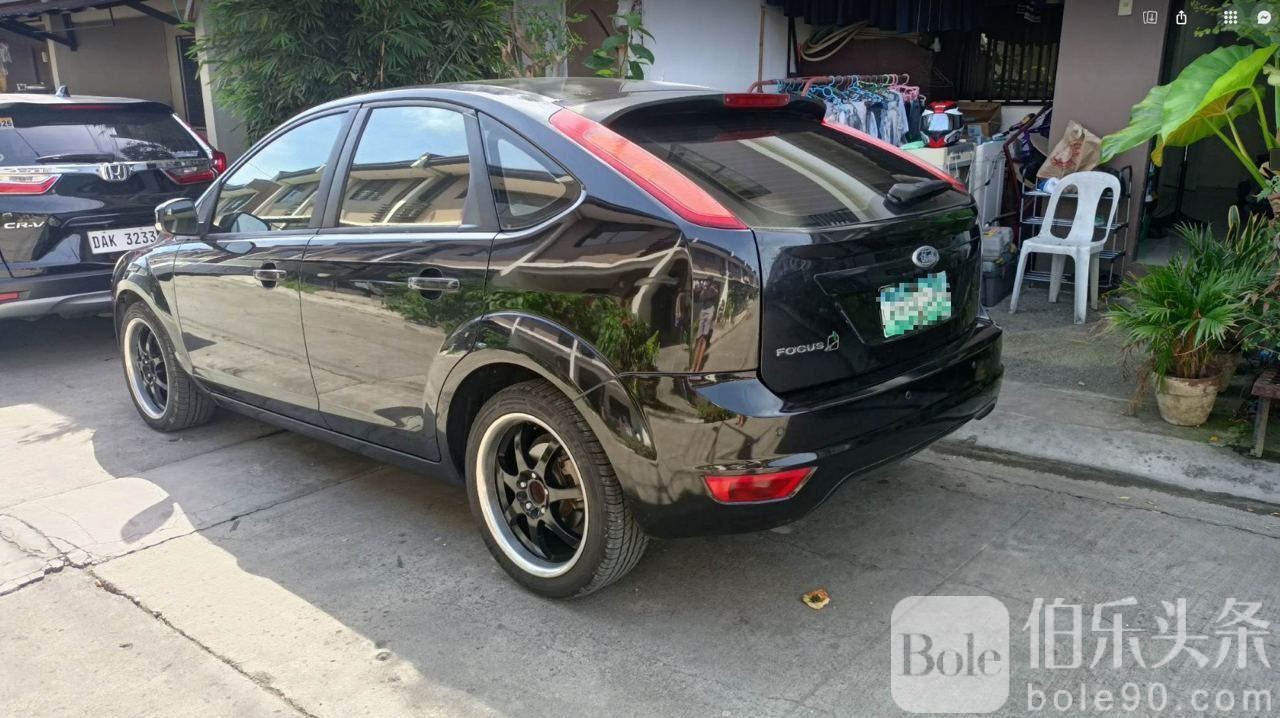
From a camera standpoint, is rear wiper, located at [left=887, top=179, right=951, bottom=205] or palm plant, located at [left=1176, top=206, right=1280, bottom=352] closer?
rear wiper, located at [left=887, top=179, right=951, bottom=205]

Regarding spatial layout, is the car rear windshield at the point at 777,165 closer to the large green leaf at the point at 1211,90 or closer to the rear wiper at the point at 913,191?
the rear wiper at the point at 913,191

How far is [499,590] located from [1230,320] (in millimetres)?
3326

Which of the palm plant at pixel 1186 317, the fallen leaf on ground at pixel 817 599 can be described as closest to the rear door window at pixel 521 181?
the fallen leaf on ground at pixel 817 599

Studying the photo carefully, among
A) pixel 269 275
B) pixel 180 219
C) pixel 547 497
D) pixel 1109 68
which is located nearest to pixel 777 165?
pixel 547 497

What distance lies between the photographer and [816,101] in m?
3.80

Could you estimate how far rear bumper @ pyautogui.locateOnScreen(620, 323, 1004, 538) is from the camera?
2.82m

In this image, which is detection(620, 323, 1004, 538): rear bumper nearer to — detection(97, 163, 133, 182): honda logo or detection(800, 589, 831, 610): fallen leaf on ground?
detection(800, 589, 831, 610): fallen leaf on ground

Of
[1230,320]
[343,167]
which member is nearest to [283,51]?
[343,167]

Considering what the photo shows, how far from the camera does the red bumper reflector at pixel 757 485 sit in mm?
2859

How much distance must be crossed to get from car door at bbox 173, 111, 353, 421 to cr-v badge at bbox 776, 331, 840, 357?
7.01ft

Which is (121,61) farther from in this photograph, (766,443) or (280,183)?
(766,443)

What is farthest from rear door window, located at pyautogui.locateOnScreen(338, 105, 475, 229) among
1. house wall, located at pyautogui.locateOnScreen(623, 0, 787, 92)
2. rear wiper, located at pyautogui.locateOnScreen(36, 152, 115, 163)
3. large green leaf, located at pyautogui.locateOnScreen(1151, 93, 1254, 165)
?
house wall, located at pyautogui.locateOnScreen(623, 0, 787, 92)

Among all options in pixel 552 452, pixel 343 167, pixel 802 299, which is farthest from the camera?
pixel 343 167

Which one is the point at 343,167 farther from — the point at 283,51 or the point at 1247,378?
the point at 1247,378
